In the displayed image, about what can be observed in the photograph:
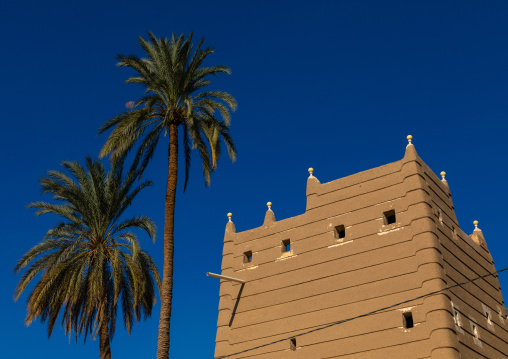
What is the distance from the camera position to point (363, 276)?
84.1ft

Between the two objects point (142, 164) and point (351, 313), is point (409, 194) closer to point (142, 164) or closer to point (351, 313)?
point (351, 313)

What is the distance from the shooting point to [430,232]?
80.8 ft

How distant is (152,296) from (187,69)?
31.1ft

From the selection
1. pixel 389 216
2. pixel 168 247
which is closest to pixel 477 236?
pixel 389 216

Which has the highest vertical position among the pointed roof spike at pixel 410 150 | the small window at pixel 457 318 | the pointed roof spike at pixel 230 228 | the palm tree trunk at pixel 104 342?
the pointed roof spike at pixel 410 150

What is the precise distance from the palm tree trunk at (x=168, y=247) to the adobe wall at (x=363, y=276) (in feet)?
15.5

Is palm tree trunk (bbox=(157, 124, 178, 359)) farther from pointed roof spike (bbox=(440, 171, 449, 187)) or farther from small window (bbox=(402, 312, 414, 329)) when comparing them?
pointed roof spike (bbox=(440, 171, 449, 187))

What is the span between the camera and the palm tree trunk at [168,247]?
23.8 metres

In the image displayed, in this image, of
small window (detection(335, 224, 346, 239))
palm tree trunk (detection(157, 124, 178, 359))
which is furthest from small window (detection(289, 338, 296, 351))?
palm tree trunk (detection(157, 124, 178, 359))

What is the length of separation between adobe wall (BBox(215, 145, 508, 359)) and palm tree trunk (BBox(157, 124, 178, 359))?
4.74 m

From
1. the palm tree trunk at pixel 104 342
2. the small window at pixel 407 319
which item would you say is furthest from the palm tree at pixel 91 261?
the small window at pixel 407 319

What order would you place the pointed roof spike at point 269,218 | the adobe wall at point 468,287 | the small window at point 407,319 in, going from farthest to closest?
1. the pointed roof spike at point 269,218
2. the adobe wall at point 468,287
3. the small window at point 407,319

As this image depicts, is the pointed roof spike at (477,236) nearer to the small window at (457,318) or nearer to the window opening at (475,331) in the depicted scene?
the window opening at (475,331)

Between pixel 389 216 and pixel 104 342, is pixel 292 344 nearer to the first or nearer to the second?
pixel 389 216
